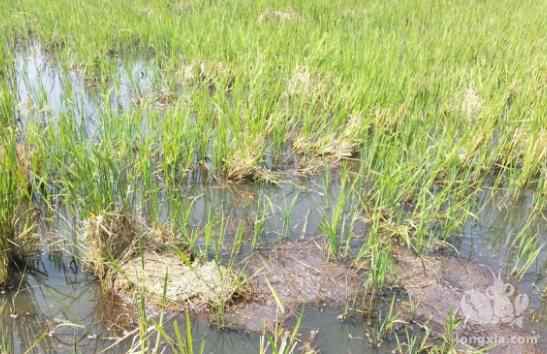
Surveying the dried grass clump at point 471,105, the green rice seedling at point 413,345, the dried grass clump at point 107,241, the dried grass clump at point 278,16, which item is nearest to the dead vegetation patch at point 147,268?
the dried grass clump at point 107,241

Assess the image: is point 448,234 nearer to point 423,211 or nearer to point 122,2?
point 423,211

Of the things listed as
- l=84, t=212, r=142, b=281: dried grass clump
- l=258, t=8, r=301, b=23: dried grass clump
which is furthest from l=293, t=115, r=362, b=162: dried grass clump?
l=258, t=8, r=301, b=23: dried grass clump

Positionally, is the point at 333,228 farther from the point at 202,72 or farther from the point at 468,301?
the point at 202,72

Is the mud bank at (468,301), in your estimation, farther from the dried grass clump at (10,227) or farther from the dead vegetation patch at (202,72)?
the dead vegetation patch at (202,72)

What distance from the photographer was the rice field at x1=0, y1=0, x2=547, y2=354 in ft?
6.40

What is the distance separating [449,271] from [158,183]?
1.67m

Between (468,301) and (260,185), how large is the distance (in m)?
1.37

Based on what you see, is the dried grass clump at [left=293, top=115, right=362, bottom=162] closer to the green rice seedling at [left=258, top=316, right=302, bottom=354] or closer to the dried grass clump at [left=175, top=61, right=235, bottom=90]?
the dried grass clump at [left=175, top=61, right=235, bottom=90]

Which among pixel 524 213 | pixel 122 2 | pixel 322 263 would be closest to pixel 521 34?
pixel 524 213

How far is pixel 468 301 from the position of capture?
213 centimetres

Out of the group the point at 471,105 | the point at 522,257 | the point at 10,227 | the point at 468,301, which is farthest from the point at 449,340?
the point at 471,105

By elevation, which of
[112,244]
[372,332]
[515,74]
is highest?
[515,74]

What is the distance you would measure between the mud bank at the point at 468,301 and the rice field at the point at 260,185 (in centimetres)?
4

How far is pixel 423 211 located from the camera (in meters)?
2.41
